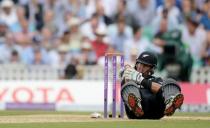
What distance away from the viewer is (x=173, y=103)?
441 inches

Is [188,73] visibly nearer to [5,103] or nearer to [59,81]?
[59,81]

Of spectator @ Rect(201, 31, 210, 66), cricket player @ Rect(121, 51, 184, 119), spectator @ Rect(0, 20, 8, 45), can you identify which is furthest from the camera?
spectator @ Rect(201, 31, 210, 66)

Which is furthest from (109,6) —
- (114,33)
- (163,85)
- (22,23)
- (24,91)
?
(163,85)

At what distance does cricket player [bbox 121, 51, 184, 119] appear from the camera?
36.3ft

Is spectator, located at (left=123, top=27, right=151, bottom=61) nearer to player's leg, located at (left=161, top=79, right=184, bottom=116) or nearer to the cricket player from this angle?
the cricket player

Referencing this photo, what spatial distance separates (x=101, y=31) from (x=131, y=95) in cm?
877

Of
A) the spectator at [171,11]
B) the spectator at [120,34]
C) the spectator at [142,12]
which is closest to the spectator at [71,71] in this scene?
the spectator at [120,34]

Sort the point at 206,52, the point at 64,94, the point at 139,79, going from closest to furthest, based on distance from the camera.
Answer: the point at 139,79 < the point at 64,94 < the point at 206,52

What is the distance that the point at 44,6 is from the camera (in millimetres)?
20359

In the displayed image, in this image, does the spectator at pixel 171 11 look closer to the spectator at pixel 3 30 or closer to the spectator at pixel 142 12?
the spectator at pixel 142 12

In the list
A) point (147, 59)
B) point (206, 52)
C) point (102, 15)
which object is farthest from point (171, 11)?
point (147, 59)

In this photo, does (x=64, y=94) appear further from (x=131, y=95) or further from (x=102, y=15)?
(x=131, y=95)

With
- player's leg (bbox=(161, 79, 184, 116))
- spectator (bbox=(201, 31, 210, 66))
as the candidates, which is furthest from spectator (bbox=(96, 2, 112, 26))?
player's leg (bbox=(161, 79, 184, 116))

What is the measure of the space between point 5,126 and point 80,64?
860cm
